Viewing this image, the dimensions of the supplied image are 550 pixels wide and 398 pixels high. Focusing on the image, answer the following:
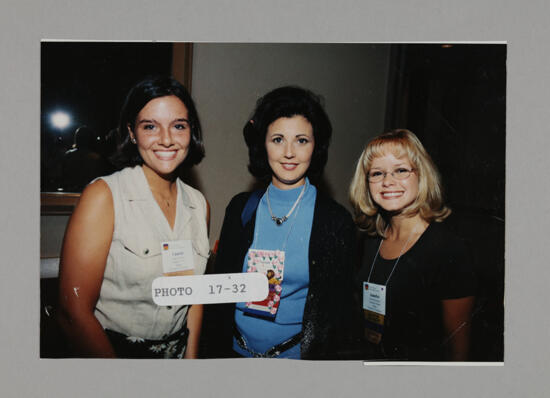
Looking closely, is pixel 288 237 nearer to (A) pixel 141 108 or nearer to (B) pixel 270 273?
(B) pixel 270 273

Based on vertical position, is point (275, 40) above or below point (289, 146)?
above

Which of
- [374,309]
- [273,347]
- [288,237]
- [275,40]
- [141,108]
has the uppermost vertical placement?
[275,40]

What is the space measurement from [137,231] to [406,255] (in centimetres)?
85

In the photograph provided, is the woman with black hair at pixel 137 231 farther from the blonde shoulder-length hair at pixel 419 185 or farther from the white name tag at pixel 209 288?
the blonde shoulder-length hair at pixel 419 185

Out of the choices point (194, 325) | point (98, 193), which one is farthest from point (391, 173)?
point (98, 193)

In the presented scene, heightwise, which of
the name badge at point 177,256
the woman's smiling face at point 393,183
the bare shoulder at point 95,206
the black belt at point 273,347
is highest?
the woman's smiling face at point 393,183

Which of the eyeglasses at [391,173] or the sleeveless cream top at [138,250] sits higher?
the eyeglasses at [391,173]

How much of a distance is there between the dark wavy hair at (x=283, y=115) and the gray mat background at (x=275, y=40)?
0.64 feet

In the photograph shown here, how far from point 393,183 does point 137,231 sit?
81 centimetres

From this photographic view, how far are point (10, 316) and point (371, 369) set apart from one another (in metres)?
1.20

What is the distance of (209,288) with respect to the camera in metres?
1.25

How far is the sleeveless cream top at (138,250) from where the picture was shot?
3.99 ft

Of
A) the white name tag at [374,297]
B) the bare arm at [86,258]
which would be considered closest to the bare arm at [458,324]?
the white name tag at [374,297]

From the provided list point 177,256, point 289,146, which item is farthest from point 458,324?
point 177,256
